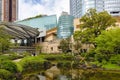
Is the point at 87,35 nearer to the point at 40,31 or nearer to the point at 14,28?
the point at 14,28

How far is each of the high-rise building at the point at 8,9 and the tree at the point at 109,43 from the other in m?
125

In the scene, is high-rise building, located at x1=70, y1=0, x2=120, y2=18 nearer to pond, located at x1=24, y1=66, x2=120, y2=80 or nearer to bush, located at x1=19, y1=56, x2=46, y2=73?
bush, located at x1=19, y1=56, x2=46, y2=73

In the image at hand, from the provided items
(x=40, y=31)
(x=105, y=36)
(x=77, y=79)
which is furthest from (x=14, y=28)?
(x=77, y=79)

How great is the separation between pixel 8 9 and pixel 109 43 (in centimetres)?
13023

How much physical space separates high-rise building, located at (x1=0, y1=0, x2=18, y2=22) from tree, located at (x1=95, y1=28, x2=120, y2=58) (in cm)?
12455

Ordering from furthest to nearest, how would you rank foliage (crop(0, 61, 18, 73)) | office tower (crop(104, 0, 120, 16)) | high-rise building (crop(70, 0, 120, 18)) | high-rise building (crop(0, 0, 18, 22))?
high-rise building (crop(0, 0, 18, 22)) → high-rise building (crop(70, 0, 120, 18)) → office tower (crop(104, 0, 120, 16)) → foliage (crop(0, 61, 18, 73))

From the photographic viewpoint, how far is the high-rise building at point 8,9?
16860cm

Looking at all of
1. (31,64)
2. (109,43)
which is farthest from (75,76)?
(109,43)

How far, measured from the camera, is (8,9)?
562ft

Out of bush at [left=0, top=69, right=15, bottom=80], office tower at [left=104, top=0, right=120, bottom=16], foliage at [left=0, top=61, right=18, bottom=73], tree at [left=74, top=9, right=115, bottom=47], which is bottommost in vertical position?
bush at [left=0, top=69, right=15, bottom=80]

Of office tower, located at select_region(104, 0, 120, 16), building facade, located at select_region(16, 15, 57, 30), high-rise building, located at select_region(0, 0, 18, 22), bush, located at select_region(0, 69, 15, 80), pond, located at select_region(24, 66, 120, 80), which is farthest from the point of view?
high-rise building, located at select_region(0, 0, 18, 22)

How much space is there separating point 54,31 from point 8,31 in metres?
25.4

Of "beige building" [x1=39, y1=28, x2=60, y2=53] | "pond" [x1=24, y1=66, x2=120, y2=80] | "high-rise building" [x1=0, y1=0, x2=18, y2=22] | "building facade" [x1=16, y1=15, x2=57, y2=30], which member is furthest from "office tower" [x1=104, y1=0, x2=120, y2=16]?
"pond" [x1=24, y1=66, x2=120, y2=80]

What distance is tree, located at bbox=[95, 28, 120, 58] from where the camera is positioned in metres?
47.9
